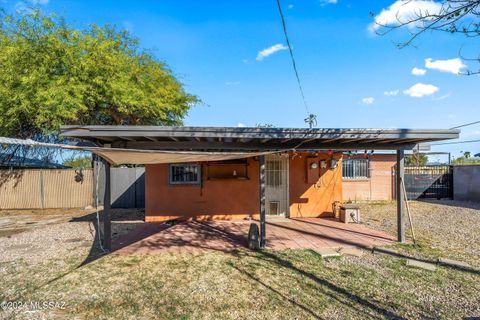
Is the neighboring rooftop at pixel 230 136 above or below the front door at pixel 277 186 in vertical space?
above

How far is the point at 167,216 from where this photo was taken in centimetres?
821

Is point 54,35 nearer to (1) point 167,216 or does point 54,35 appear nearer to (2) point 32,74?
(2) point 32,74

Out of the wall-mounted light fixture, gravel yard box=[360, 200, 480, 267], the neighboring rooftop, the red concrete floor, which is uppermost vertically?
the neighboring rooftop

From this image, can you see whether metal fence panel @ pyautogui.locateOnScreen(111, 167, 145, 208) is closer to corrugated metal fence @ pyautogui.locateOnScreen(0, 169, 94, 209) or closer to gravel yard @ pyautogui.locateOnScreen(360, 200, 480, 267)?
corrugated metal fence @ pyautogui.locateOnScreen(0, 169, 94, 209)

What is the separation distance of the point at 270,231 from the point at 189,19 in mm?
5959

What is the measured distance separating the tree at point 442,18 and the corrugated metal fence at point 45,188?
12021mm

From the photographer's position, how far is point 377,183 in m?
12.8

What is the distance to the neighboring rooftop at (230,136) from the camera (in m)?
4.62

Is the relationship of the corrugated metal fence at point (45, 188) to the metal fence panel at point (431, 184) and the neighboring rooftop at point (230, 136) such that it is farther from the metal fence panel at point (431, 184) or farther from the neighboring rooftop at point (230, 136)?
the metal fence panel at point (431, 184)

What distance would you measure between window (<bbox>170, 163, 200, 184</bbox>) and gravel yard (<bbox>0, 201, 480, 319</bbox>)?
3011 mm

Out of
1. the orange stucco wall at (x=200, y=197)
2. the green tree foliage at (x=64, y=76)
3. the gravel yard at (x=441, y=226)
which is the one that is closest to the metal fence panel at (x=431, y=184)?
the gravel yard at (x=441, y=226)

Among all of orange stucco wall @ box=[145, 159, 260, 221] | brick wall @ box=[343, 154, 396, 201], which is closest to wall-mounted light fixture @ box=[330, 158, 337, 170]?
orange stucco wall @ box=[145, 159, 260, 221]

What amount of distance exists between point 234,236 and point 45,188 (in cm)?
945

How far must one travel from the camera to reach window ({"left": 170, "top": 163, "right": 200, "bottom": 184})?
8.27 metres
